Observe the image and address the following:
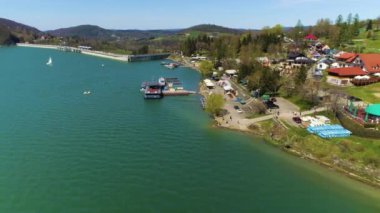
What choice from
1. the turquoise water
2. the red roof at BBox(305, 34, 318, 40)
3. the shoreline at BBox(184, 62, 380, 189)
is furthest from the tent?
the shoreline at BBox(184, 62, 380, 189)

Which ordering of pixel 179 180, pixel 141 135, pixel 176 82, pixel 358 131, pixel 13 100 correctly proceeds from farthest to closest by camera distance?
pixel 176 82, pixel 13 100, pixel 141 135, pixel 358 131, pixel 179 180

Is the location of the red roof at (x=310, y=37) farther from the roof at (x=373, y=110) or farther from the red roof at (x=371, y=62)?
the roof at (x=373, y=110)

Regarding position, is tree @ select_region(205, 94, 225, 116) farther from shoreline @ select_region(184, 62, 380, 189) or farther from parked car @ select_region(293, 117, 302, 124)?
parked car @ select_region(293, 117, 302, 124)

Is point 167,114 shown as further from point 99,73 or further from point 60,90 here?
point 99,73

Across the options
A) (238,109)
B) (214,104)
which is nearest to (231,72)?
(238,109)

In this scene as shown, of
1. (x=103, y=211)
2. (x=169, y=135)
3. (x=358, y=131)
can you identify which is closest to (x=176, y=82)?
(x=169, y=135)

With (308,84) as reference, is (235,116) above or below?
below
